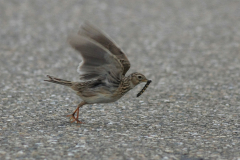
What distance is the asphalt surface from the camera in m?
6.11

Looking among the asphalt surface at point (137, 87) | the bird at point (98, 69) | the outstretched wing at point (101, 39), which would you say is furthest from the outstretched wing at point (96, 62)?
the asphalt surface at point (137, 87)

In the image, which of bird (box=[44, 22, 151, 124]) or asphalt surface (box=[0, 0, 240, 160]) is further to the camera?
bird (box=[44, 22, 151, 124])

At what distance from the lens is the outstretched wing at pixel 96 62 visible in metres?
6.65

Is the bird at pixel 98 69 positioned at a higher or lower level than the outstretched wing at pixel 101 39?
lower

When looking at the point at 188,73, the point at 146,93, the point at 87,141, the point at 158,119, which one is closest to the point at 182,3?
the point at 188,73

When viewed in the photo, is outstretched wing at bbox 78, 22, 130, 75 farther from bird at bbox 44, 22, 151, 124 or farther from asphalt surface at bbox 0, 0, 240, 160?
asphalt surface at bbox 0, 0, 240, 160

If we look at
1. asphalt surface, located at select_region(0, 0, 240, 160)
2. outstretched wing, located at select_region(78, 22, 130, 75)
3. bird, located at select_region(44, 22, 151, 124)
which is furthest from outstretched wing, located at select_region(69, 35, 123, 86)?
asphalt surface, located at select_region(0, 0, 240, 160)

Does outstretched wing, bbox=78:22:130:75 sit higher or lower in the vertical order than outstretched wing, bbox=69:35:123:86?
higher

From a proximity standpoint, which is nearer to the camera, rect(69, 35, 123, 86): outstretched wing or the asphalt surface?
the asphalt surface

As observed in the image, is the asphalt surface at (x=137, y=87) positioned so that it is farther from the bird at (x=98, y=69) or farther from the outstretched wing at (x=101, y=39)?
the outstretched wing at (x=101, y=39)

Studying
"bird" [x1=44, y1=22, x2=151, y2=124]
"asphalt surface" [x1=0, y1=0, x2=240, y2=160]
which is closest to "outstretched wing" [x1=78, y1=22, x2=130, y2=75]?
"bird" [x1=44, y1=22, x2=151, y2=124]

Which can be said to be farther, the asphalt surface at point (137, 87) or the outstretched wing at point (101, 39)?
the outstretched wing at point (101, 39)

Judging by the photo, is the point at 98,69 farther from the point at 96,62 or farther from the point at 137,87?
the point at 137,87

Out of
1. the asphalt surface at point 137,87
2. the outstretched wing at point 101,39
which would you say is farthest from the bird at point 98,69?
the asphalt surface at point 137,87
